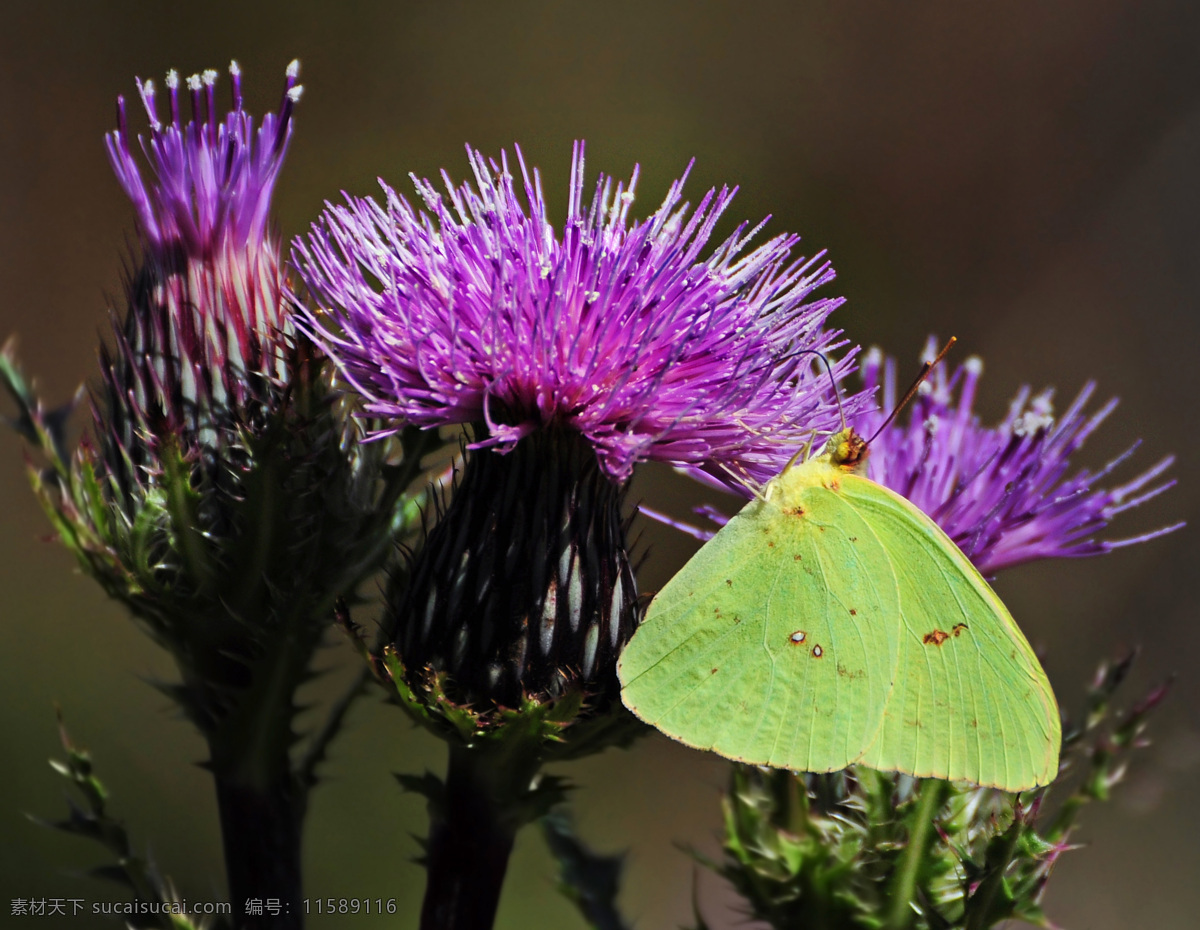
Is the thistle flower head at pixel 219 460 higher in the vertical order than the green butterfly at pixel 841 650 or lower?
higher

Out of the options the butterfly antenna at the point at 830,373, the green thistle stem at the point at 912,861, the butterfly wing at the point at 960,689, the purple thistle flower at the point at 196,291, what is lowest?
the green thistle stem at the point at 912,861

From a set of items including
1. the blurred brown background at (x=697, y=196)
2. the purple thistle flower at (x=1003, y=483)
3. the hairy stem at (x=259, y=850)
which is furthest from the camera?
the blurred brown background at (x=697, y=196)

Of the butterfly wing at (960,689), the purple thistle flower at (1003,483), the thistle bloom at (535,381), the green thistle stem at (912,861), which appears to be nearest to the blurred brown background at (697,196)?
the purple thistle flower at (1003,483)

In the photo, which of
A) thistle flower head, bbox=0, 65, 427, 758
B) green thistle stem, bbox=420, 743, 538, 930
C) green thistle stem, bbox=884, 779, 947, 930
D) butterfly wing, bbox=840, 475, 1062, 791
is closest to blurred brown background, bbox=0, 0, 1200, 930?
green thistle stem, bbox=420, 743, 538, 930

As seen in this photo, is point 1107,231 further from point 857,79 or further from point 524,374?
point 524,374

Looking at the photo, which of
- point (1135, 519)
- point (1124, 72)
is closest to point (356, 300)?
point (1135, 519)

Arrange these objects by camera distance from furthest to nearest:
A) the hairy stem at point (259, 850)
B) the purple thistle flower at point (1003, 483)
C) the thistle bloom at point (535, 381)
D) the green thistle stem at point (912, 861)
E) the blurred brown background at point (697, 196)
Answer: the blurred brown background at point (697, 196), the purple thistle flower at point (1003, 483), the hairy stem at point (259, 850), the green thistle stem at point (912, 861), the thistle bloom at point (535, 381)

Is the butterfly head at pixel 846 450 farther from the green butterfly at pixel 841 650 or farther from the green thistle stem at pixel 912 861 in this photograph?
the green thistle stem at pixel 912 861

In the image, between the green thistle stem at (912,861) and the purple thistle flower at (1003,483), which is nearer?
the green thistle stem at (912,861)
